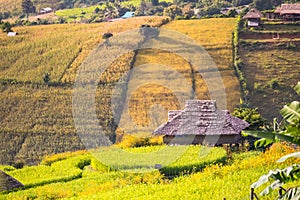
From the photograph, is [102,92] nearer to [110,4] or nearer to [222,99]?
[222,99]

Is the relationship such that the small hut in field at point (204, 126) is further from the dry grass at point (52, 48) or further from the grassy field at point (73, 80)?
the dry grass at point (52, 48)

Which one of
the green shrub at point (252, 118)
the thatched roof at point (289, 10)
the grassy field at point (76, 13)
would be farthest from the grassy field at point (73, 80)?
the grassy field at point (76, 13)

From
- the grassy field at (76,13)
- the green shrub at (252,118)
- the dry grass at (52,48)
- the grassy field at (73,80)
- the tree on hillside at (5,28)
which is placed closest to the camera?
the green shrub at (252,118)

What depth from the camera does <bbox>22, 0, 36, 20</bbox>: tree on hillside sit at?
73.3 m

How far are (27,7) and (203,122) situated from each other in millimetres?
55830

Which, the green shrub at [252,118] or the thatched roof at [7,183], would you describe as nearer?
the thatched roof at [7,183]

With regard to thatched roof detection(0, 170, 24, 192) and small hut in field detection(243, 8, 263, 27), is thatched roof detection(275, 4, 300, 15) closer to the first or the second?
small hut in field detection(243, 8, 263, 27)

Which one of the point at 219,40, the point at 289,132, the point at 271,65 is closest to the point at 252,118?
the point at 289,132

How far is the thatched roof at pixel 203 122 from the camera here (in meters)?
22.2

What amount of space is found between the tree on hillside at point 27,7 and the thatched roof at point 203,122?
5460cm

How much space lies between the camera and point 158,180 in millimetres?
16656

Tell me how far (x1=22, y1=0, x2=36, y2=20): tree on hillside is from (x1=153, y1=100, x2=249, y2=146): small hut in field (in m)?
54.6

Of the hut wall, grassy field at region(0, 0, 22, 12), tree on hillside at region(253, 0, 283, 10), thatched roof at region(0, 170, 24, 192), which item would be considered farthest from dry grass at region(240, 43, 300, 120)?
grassy field at region(0, 0, 22, 12)

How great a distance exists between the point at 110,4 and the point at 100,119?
4065cm
